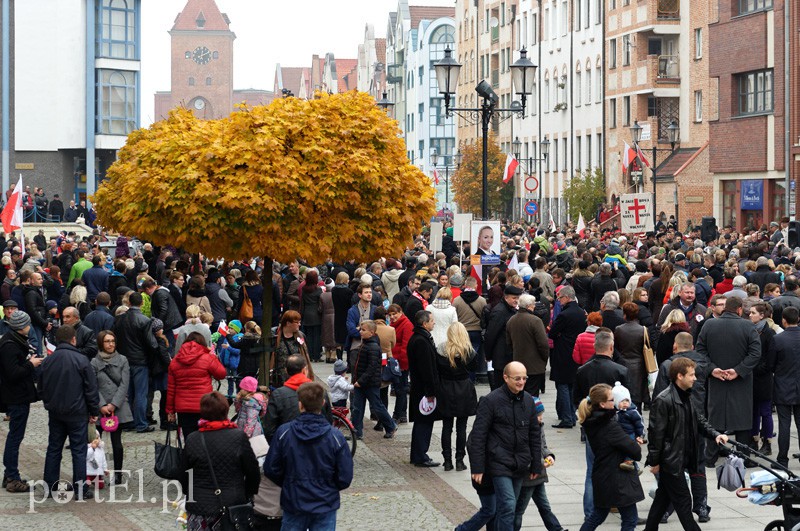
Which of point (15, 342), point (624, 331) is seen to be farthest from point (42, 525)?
point (624, 331)

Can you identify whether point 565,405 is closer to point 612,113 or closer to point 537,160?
point 612,113

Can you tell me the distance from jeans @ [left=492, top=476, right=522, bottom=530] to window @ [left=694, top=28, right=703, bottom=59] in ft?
171

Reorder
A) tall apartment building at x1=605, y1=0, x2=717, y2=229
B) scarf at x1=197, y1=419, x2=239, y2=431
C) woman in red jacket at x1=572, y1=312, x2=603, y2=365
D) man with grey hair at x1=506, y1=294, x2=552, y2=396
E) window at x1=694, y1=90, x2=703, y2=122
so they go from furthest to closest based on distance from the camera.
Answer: window at x1=694, y1=90, x2=703, y2=122 → tall apartment building at x1=605, y1=0, x2=717, y2=229 → man with grey hair at x1=506, y1=294, x2=552, y2=396 → woman in red jacket at x1=572, y1=312, x2=603, y2=365 → scarf at x1=197, y1=419, x2=239, y2=431

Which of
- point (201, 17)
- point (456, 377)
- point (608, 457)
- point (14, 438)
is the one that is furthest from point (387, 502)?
point (201, 17)

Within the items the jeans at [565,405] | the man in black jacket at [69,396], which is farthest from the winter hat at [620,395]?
the jeans at [565,405]

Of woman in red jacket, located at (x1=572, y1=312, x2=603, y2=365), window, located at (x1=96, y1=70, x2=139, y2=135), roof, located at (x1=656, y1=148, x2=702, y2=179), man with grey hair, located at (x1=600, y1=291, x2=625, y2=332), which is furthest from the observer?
window, located at (x1=96, y1=70, x2=139, y2=135)

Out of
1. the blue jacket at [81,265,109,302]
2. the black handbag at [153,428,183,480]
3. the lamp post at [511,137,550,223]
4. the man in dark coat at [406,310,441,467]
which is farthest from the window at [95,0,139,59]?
the black handbag at [153,428,183,480]

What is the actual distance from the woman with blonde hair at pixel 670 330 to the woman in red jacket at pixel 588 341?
706mm

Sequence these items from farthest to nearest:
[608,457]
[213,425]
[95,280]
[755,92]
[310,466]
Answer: [755,92] < [95,280] < [608,457] < [213,425] < [310,466]

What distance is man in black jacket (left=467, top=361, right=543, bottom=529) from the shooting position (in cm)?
1073

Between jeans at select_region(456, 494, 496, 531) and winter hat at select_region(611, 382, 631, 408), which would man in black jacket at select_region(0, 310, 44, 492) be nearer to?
jeans at select_region(456, 494, 496, 531)

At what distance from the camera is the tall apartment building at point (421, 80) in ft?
382

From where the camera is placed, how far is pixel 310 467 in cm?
973

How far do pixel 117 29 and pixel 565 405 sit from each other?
5224cm
